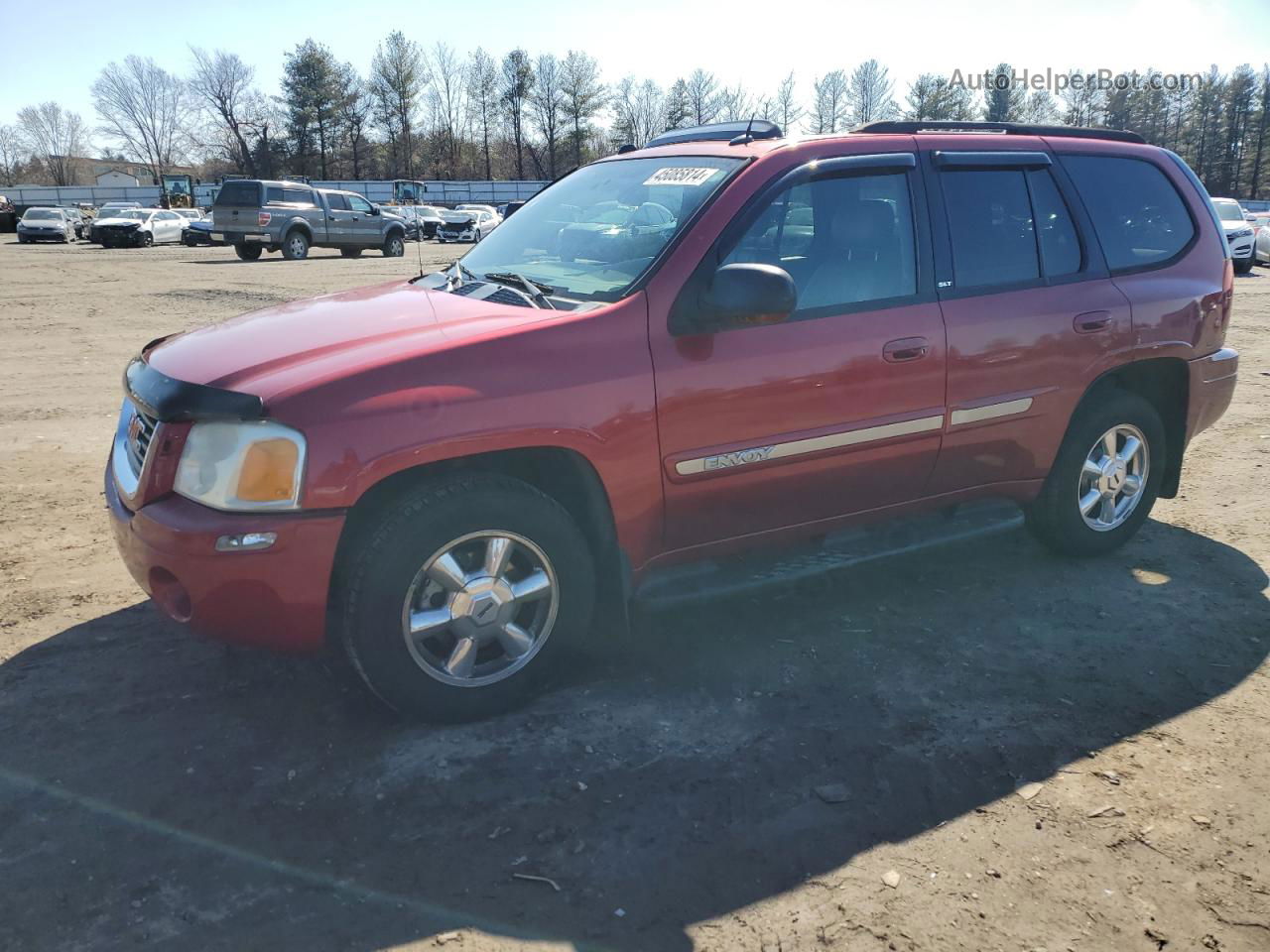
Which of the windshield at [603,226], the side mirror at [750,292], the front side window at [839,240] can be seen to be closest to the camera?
the side mirror at [750,292]

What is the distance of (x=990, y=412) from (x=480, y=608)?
2.32 m

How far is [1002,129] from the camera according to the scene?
464cm

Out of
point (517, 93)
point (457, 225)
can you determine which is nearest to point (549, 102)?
point (517, 93)

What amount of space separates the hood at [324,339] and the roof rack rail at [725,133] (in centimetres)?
140

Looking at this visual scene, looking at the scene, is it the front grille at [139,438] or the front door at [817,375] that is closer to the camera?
→ the front grille at [139,438]

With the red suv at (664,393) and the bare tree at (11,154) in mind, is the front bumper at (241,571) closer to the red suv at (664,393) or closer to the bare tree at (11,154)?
the red suv at (664,393)

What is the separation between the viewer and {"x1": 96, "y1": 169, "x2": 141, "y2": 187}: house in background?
373ft

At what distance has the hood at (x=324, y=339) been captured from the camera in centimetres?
307

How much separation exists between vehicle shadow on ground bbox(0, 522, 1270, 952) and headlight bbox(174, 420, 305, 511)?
0.85 m

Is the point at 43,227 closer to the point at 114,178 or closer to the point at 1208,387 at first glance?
the point at 1208,387

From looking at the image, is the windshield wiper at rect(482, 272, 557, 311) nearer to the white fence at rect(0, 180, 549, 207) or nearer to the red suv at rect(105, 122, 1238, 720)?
the red suv at rect(105, 122, 1238, 720)

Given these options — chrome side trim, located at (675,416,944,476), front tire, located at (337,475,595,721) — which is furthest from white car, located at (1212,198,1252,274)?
front tire, located at (337,475,595,721)

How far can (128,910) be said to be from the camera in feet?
8.18

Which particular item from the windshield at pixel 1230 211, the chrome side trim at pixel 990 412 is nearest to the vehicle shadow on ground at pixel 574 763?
the chrome side trim at pixel 990 412
